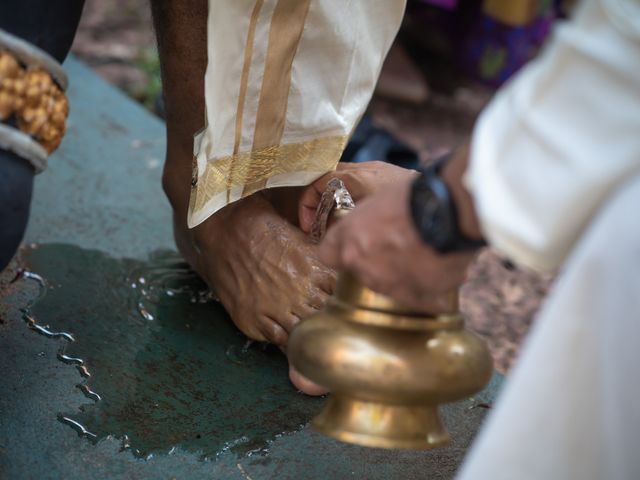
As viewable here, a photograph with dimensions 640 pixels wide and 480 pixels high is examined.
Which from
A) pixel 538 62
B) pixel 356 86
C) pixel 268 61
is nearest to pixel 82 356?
pixel 268 61

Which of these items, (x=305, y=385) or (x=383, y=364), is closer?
(x=383, y=364)

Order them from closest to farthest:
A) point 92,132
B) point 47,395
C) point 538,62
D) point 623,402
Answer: point 623,402 → point 538,62 → point 47,395 → point 92,132

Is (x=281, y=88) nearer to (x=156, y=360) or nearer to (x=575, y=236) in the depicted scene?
(x=156, y=360)

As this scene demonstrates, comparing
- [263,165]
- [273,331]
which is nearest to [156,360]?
[273,331]

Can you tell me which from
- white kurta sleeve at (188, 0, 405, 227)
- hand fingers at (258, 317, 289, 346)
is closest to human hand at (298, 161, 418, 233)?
white kurta sleeve at (188, 0, 405, 227)

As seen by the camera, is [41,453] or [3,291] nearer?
[41,453]

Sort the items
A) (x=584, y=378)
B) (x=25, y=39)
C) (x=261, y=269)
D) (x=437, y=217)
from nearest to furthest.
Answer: (x=584, y=378), (x=437, y=217), (x=25, y=39), (x=261, y=269)

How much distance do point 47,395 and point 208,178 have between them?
417mm

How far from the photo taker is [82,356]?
1.46 m

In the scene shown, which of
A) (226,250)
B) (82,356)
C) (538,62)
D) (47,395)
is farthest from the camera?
(226,250)

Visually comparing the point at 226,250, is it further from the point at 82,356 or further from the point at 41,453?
the point at 41,453

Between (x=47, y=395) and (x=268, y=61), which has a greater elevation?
(x=268, y=61)

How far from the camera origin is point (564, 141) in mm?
733

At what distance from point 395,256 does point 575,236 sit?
176 millimetres
